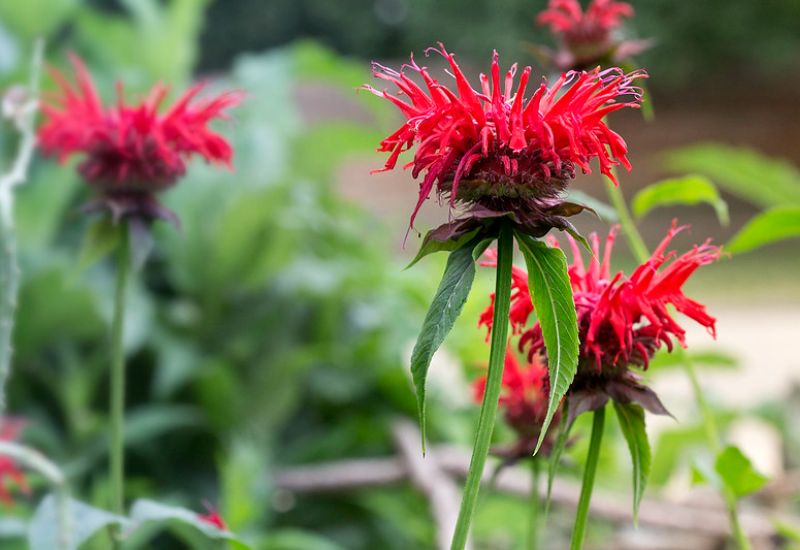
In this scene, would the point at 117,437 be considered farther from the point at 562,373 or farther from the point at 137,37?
the point at 137,37

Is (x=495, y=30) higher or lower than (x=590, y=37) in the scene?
higher

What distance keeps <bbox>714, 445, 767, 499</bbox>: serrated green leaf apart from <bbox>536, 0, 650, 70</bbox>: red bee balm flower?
8.9 inches

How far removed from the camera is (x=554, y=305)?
0.26m

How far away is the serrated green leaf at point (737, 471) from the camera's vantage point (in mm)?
388

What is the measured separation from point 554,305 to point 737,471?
0.18m

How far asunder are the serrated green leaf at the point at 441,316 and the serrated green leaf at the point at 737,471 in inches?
7.3

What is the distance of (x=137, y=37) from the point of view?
5.33ft

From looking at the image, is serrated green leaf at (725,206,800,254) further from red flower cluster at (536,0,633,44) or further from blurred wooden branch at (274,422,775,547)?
blurred wooden branch at (274,422,775,547)

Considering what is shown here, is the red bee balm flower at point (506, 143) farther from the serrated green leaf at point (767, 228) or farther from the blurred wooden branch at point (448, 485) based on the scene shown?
the blurred wooden branch at point (448, 485)

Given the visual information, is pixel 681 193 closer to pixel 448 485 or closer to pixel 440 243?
pixel 440 243

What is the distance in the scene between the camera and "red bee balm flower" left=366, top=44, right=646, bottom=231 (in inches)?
10.6

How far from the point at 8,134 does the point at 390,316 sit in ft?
2.01

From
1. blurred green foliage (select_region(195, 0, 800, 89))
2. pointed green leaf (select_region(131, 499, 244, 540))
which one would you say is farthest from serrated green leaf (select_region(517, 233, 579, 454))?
blurred green foliage (select_region(195, 0, 800, 89))

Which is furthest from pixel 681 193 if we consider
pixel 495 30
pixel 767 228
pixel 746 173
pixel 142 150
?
pixel 495 30
